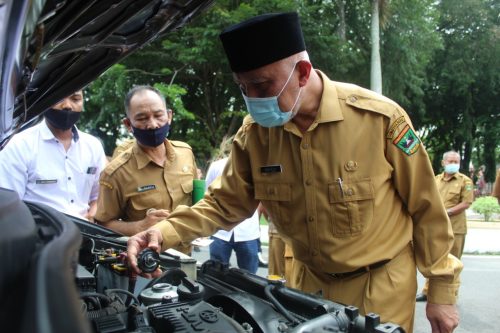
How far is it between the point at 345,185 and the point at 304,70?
51 cm

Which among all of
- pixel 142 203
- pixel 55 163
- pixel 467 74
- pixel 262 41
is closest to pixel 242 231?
pixel 142 203

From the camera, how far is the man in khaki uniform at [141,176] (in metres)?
2.82

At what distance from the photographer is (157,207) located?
9.45ft

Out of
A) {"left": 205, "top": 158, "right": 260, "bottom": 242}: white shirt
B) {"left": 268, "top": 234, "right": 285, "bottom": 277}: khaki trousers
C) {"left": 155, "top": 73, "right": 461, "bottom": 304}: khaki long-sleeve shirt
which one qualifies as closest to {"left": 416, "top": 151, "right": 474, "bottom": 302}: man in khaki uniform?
{"left": 268, "top": 234, "right": 285, "bottom": 277}: khaki trousers

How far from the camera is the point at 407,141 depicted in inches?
73.7

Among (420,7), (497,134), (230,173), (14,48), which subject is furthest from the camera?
(497,134)

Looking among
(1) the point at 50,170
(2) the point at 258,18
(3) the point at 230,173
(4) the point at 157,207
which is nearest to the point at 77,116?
(1) the point at 50,170

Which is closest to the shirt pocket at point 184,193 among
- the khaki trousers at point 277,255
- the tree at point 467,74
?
the khaki trousers at point 277,255

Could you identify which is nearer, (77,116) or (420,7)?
(77,116)

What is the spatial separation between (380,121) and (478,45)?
22.0m

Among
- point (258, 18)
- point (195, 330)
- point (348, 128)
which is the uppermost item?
point (258, 18)

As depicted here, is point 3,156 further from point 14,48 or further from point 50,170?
point 14,48

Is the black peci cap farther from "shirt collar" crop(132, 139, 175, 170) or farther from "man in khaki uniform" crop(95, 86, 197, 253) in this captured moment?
"shirt collar" crop(132, 139, 175, 170)

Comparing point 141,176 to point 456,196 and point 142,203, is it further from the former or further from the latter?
point 456,196
